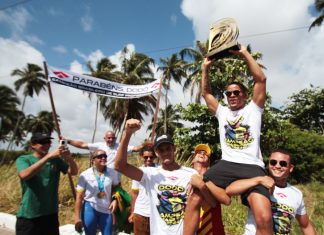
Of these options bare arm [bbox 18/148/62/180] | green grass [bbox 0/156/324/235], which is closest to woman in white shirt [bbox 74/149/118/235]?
bare arm [bbox 18/148/62/180]

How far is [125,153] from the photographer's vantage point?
2959 mm

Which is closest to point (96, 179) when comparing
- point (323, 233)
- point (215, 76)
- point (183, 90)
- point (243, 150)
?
point (243, 150)

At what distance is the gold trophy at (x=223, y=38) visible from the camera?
11.0 ft

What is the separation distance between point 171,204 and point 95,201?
1947 millimetres

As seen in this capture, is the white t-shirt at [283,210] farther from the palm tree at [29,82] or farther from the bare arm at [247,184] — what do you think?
the palm tree at [29,82]

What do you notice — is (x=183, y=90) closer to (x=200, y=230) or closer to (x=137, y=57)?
(x=137, y=57)

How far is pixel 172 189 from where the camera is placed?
3.13 m

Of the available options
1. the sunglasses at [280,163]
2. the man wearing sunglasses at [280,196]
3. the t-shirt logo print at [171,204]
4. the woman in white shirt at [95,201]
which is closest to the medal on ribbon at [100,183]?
the woman in white shirt at [95,201]

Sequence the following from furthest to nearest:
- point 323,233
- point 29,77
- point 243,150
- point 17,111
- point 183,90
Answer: point 29,77, point 17,111, point 183,90, point 323,233, point 243,150

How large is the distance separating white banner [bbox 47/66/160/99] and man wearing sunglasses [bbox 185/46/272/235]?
4616 mm

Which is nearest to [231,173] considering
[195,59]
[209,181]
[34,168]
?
[209,181]

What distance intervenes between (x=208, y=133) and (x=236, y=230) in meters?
8.35

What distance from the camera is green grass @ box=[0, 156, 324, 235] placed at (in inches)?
262

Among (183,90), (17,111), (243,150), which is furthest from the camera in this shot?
(17,111)
